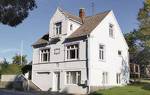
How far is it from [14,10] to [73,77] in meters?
21.3

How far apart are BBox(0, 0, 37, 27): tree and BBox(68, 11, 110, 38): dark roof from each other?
1911 cm

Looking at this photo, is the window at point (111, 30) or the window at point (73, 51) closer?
the window at point (73, 51)

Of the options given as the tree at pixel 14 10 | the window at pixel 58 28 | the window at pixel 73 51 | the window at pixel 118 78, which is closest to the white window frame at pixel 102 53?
the window at pixel 73 51

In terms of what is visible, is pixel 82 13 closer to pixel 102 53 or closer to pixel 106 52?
pixel 106 52

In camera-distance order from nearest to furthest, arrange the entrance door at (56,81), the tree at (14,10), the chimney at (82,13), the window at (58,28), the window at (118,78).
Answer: the tree at (14,10), the entrance door at (56,81), the window at (58,28), the window at (118,78), the chimney at (82,13)

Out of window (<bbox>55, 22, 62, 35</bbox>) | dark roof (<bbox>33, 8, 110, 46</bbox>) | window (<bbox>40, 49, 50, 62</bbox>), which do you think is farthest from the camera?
window (<bbox>40, 49, 50, 62</bbox>)

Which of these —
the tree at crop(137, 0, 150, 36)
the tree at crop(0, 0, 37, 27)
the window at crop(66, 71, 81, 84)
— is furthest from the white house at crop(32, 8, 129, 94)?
the tree at crop(0, 0, 37, 27)

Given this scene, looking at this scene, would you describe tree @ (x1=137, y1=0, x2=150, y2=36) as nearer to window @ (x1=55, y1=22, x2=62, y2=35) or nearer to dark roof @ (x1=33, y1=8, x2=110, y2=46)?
dark roof @ (x1=33, y1=8, x2=110, y2=46)

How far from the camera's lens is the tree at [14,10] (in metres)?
16.1

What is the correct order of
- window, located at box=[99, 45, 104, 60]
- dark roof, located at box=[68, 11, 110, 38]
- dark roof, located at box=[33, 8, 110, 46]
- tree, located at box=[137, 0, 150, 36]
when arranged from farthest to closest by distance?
tree, located at box=[137, 0, 150, 36] < window, located at box=[99, 45, 104, 60] < dark roof, located at box=[33, 8, 110, 46] < dark roof, located at box=[68, 11, 110, 38]

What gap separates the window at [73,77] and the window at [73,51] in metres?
1.97

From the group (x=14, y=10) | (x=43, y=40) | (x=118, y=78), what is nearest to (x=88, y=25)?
(x=43, y=40)

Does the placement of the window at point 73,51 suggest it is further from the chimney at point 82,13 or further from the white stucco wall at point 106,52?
the chimney at point 82,13

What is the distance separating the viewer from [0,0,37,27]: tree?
1614cm
